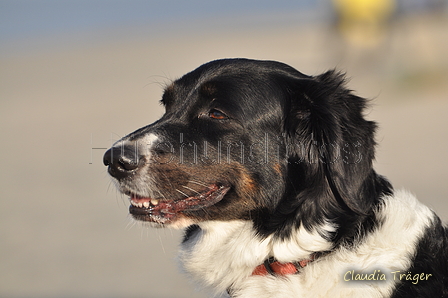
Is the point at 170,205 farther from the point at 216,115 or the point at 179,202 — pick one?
the point at 216,115

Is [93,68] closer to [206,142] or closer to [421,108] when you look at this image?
[421,108]

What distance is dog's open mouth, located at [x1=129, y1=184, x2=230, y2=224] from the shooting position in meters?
3.39

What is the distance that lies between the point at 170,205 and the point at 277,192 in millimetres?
727

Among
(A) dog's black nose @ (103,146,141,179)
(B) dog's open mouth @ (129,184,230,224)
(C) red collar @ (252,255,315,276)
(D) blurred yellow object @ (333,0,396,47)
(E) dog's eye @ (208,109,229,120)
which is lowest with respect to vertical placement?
(C) red collar @ (252,255,315,276)

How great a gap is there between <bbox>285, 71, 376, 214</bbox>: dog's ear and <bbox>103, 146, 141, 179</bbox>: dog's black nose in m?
1.03

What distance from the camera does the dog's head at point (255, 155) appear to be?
10.6 ft

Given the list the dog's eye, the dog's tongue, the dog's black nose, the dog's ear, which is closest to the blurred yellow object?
the dog's ear

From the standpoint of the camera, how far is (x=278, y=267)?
3168 mm

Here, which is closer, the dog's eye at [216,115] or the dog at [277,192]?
the dog at [277,192]

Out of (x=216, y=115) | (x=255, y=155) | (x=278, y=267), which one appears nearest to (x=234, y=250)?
(x=278, y=267)

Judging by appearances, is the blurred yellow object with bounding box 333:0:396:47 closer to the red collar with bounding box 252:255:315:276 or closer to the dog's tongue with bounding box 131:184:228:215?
the dog's tongue with bounding box 131:184:228:215

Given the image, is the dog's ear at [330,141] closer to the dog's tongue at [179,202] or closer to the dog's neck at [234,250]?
the dog's neck at [234,250]

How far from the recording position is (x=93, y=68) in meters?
32.7

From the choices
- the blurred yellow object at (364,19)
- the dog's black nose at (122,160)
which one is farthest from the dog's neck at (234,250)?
the blurred yellow object at (364,19)
